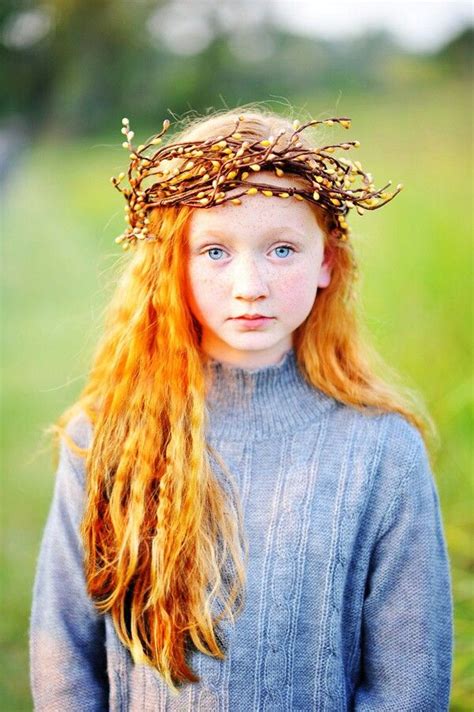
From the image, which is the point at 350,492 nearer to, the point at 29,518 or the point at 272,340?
the point at 272,340

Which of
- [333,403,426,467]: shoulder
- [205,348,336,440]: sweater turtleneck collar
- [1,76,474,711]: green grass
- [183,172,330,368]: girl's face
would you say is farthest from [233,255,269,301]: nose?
[1,76,474,711]: green grass

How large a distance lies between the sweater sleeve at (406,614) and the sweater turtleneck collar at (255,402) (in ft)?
0.83

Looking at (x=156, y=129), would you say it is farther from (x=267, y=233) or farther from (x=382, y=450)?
(x=382, y=450)

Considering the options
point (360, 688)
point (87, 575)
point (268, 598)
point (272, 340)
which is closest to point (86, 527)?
point (87, 575)

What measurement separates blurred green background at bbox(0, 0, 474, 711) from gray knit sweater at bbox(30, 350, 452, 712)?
1.51 meters

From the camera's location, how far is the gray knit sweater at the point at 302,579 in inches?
62.6

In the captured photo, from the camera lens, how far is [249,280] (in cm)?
151

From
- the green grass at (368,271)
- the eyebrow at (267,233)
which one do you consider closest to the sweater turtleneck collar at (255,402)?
the eyebrow at (267,233)

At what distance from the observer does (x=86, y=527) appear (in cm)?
167

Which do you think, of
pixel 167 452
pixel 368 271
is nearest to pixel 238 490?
pixel 167 452

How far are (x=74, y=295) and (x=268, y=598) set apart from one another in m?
2.29

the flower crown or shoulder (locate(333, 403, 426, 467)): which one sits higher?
the flower crown

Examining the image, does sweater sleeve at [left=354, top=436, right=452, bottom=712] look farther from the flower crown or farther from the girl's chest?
the flower crown

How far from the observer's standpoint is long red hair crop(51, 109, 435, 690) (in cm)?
160
